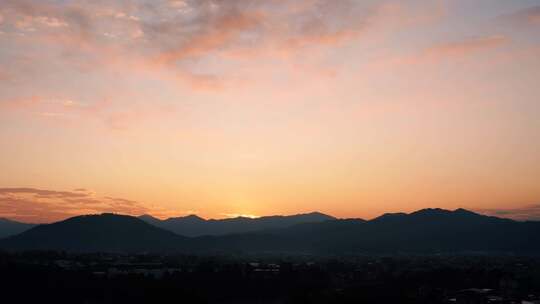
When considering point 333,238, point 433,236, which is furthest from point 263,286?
point 333,238

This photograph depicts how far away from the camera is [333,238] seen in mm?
189625

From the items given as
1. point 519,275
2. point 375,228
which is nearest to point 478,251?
point 375,228

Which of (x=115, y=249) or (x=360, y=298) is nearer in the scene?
(x=360, y=298)

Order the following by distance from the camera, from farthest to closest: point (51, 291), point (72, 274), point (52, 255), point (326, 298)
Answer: point (52, 255), point (72, 274), point (51, 291), point (326, 298)

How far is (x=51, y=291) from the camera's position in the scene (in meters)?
54.9

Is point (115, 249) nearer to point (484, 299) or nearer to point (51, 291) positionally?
point (51, 291)

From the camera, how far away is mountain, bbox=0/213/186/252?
153 metres

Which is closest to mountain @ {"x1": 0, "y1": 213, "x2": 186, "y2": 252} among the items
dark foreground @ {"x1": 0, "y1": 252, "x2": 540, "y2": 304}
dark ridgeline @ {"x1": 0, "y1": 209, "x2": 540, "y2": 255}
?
dark ridgeline @ {"x1": 0, "y1": 209, "x2": 540, "y2": 255}

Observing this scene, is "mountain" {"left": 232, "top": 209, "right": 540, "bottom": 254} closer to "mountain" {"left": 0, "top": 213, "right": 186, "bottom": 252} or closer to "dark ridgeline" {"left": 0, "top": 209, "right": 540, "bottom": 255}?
"dark ridgeline" {"left": 0, "top": 209, "right": 540, "bottom": 255}

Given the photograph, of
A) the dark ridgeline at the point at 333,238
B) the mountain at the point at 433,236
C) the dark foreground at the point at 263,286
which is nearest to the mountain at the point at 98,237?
the dark ridgeline at the point at 333,238

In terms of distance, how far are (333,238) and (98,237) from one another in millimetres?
69727

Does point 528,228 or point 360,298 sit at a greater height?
point 528,228

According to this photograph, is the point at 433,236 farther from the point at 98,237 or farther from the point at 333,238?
the point at 98,237

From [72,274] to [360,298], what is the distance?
117 ft
